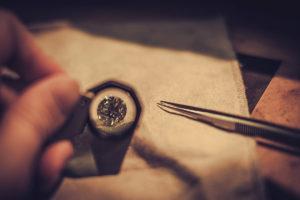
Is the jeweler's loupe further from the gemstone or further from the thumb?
the thumb

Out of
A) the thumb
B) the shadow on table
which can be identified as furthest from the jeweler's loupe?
the shadow on table

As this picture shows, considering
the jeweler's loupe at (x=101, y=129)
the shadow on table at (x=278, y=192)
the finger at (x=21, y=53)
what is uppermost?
the finger at (x=21, y=53)

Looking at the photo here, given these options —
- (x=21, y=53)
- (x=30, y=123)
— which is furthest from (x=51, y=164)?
(x=21, y=53)

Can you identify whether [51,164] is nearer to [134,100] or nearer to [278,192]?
[134,100]

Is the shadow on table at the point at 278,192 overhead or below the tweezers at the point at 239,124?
below

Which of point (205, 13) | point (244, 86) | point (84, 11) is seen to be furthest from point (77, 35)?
point (244, 86)

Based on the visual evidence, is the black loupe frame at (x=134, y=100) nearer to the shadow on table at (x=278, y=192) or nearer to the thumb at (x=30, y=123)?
the thumb at (x=30, y=123)

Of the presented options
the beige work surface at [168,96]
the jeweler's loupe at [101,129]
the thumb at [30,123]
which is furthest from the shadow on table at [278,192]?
the thumb at [30,123]
